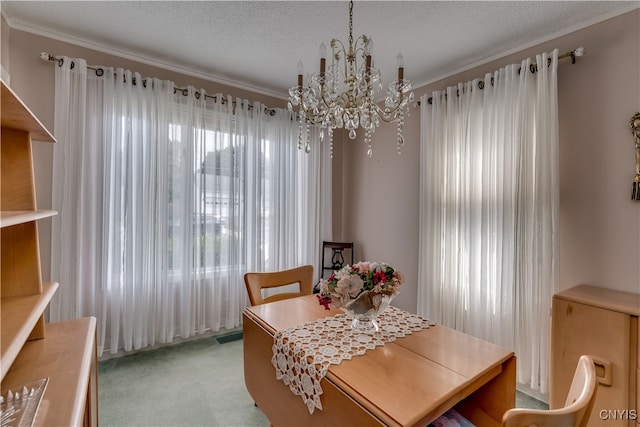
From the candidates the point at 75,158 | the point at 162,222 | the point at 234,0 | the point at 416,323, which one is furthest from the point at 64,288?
the point at 416,323

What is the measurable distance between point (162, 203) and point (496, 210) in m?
2.75

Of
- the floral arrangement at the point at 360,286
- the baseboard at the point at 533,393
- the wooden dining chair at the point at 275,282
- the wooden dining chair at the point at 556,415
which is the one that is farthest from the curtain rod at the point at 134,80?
the baseboard at the point at 533,393

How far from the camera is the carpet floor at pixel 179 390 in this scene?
1855 millimetres

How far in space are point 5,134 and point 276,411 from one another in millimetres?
1652

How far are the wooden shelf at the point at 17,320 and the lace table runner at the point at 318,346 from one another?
0.90 m

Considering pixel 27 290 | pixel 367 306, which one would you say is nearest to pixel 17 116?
pixel 27 290

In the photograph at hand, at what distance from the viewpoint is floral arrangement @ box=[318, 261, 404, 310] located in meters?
1.41

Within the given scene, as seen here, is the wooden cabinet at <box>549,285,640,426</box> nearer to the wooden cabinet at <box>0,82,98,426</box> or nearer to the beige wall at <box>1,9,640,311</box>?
the beige wall at <box>1,9,640,311</box>

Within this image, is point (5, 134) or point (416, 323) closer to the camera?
point (5, 134)

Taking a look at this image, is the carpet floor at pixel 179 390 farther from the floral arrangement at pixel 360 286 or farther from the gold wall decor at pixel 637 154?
the gold wall decor at pixel 637 154

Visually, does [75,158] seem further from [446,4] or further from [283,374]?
[446,4]

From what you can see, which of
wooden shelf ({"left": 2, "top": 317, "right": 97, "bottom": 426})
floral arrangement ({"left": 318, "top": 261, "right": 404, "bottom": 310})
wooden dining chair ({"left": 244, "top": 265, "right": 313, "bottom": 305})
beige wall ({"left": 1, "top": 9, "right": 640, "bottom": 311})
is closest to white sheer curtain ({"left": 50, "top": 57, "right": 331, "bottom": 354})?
beige wall ({"left": 1, "top": 9, "right": 640, "bottom": 311})

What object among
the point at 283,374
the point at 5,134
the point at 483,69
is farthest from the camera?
the point at 483,69

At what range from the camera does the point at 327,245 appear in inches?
142
